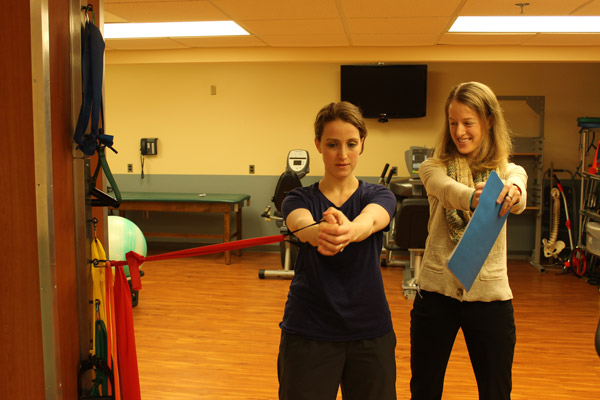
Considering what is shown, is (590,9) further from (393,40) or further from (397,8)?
(393,40)

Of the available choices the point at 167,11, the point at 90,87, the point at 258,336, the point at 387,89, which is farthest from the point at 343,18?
the point at 90,87

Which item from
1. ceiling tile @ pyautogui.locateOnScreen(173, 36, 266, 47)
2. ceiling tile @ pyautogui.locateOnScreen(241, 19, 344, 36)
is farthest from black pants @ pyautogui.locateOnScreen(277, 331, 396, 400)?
ceiling tile @ pyautogui.locateOnScreen(173, 36, 266, 47)

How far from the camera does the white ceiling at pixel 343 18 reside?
4.01 metres

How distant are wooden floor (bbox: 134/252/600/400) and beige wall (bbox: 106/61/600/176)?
5.30 feet

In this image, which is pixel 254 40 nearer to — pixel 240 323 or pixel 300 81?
pixel 300 81

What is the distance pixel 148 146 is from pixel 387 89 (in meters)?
3.17

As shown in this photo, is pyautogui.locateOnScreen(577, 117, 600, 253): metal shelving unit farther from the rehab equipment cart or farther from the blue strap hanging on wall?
the blue strap hanging on wall

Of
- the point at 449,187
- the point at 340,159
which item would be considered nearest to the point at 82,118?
the point at 340,159

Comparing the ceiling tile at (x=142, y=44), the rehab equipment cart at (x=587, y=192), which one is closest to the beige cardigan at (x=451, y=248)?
the rehab equipment cart at (x=587, y=192)

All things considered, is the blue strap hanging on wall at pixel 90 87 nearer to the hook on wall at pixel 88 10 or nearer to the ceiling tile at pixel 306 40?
the hook on wall at pixel 88 10

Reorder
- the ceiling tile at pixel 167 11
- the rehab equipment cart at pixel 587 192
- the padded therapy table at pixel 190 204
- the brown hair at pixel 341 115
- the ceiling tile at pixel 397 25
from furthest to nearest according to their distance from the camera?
the padded therapy table at pixel 190 204, the rehab equipment cart at pixel 587 192, the ceiling tile at pixel 397 25, the ceiling tile at pixel 167 11, the brown hair at pixel 341 115

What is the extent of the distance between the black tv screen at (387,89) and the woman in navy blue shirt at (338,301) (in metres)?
5.07

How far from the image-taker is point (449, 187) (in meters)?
1.68

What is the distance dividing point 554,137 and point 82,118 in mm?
6039
